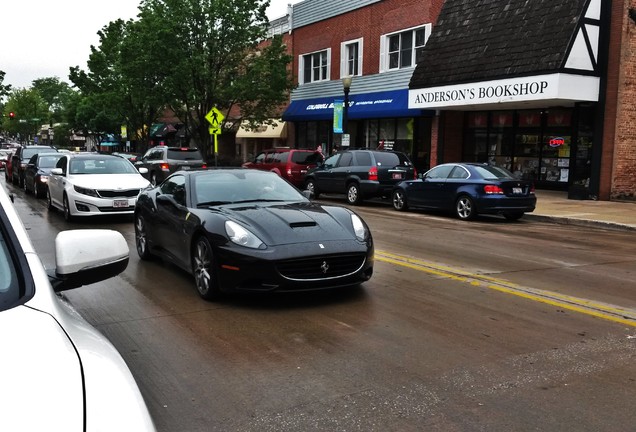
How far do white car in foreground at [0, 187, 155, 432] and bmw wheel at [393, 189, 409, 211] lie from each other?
15765 mm

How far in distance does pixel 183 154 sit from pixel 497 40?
12371 mm

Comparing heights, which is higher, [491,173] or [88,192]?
[491,173]

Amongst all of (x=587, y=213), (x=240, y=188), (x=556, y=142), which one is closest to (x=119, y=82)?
(x=556, y=142)

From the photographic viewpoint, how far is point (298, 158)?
22766 mm

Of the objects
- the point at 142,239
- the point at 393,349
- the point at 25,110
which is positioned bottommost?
the point at 393,349

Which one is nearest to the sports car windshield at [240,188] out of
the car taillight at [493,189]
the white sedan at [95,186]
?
the white sedan at [95,186]

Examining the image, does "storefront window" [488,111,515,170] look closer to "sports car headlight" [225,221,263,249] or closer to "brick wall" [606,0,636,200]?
"brick wall" [606,0,636,200]

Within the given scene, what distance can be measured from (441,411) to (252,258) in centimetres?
270

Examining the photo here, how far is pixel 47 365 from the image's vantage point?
179cm

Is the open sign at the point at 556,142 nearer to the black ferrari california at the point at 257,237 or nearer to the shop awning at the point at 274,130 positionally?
the shop awning at the point at 274,130

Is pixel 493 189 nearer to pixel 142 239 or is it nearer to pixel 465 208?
pixel 465 208

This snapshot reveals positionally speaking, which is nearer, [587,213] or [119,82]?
[587,213]

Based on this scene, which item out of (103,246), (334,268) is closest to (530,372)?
(334,268)

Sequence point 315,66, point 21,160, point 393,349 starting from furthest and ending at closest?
point 315,66, point 21,160, point 393,349
